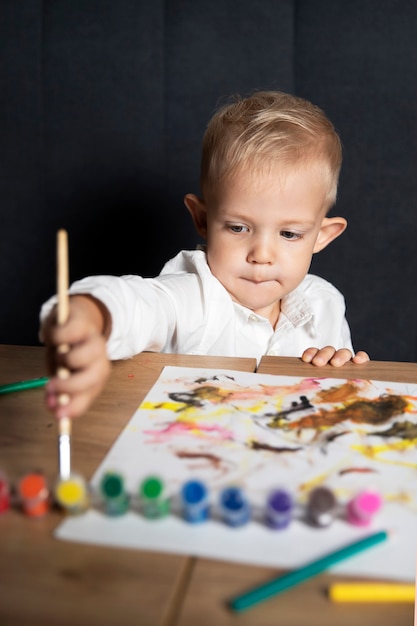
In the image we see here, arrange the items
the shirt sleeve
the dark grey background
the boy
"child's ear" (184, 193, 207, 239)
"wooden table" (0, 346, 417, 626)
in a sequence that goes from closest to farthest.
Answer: "wooden table" (0, 346, 417, 626) < the shirt sleeve < the boy < "child's ear" (184, 193, 207, 239) < the dark grey background

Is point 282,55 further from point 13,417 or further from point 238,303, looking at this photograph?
point 13,417

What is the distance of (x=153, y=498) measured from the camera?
45 cm

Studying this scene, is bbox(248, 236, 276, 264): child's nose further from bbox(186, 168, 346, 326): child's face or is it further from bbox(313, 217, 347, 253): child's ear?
bbox(313, 217, 347, 253): child's ear

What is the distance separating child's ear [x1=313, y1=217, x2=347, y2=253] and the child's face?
0.11 feet

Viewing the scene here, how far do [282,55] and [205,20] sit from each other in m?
0.17

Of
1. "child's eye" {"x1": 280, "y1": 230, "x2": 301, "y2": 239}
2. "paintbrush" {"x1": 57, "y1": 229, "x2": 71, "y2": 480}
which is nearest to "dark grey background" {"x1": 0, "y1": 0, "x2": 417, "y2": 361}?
"child's eye" {"x1": 280, "y1": 230, "x2": 301, "y2": 239}

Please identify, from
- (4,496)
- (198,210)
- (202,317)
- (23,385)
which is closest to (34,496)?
(4,496)

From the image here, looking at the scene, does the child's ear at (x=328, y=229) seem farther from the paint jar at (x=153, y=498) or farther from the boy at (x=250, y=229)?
the paint jar at (x=153, y=498)

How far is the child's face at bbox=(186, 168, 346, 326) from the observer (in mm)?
941

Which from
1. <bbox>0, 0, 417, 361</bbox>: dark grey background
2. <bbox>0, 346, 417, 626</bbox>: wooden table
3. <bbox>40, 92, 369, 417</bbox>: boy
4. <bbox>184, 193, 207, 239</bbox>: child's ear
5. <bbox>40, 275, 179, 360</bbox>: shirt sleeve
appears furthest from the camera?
<bbox>0, 0, 417, 361</bbox>: dark grey background

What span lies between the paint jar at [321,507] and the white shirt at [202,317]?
0.28m

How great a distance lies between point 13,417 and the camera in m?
0.61

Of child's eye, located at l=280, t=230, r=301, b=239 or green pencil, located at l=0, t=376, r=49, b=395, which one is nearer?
green pencil, located at l=0, t=376, r=49, b=395

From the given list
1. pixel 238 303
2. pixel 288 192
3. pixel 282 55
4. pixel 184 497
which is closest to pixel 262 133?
pixel 288 192
